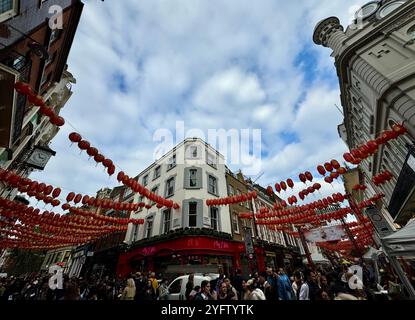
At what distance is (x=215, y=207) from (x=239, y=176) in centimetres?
858

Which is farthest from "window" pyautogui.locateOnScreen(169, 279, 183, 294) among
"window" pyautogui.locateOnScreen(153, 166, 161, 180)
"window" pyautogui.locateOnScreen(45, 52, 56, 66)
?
"window" pyautogui.locateOnScreen(45, 52, 56, 66)

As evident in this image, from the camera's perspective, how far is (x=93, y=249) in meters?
27.2

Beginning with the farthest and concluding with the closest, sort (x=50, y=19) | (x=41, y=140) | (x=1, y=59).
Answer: (x=41, y=140), (x=50, y=19), (x=1, y=59)

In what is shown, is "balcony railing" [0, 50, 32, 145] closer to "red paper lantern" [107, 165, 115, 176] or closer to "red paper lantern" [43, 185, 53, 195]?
"red paper lantern" [43, 185, 53, 195]

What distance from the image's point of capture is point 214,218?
691 inches

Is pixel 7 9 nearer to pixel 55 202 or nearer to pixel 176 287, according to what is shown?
pixel 55 202

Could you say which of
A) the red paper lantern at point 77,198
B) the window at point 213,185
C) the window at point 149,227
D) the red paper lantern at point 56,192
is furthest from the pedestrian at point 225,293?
the window at point 149,227

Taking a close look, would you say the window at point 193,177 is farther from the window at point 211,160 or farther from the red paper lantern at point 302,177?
the red paper lantern at point 302,177

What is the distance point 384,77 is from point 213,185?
15006 millimetres

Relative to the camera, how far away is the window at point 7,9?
8300mm

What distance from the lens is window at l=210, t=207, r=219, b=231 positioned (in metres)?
Result: 17.1
